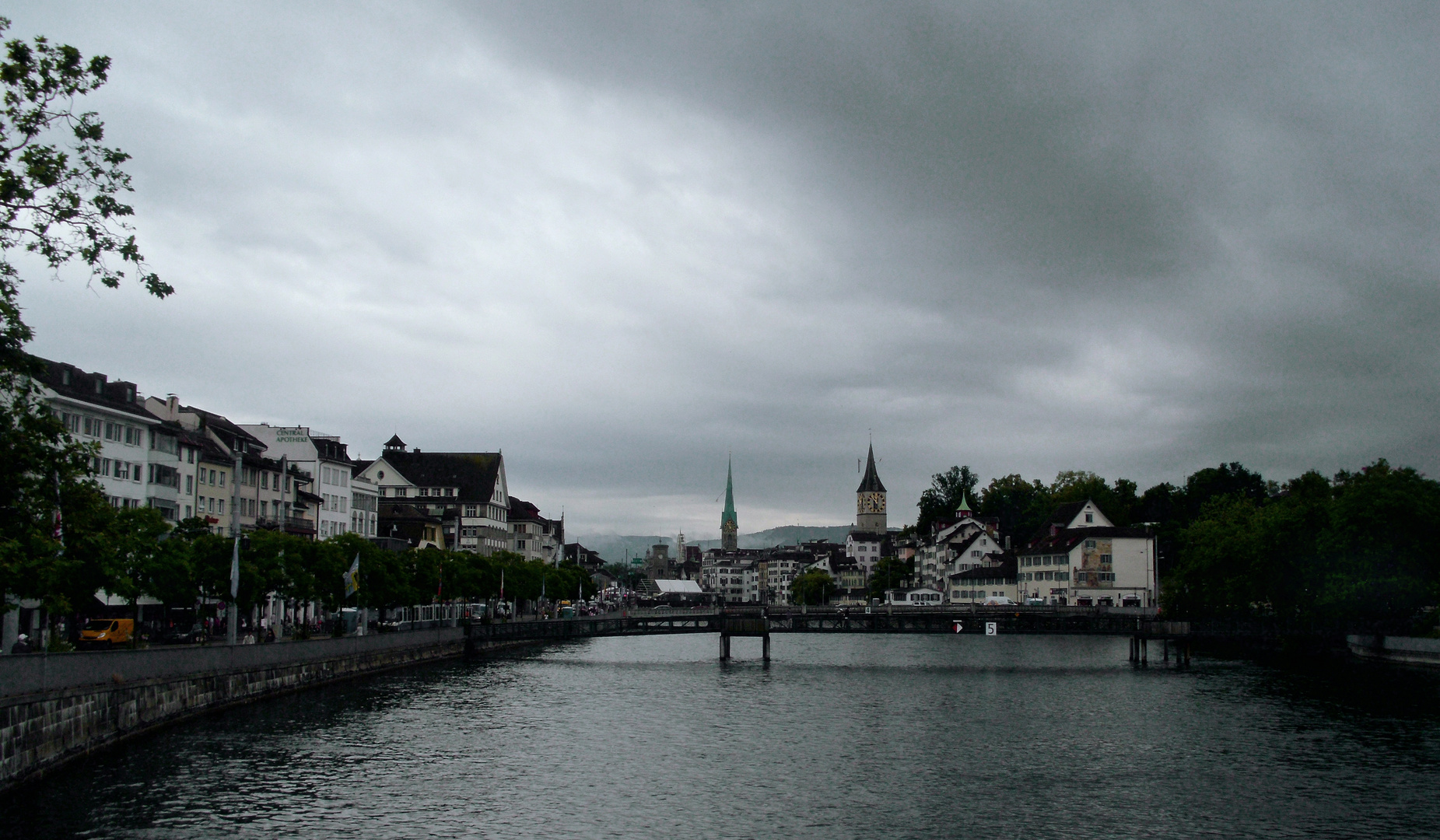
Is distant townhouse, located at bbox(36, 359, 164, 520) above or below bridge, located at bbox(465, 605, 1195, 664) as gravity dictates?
above

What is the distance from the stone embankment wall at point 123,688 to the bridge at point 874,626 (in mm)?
39466

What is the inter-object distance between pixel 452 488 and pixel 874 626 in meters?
72.9

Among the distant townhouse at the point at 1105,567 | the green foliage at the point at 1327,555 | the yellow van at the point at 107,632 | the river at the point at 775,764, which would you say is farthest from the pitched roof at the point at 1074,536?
the yellow van at the point at 107,632

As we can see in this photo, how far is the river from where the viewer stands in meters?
34.3

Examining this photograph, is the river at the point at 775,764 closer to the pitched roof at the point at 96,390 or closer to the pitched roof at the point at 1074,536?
the pitched roof at the point at 96,390

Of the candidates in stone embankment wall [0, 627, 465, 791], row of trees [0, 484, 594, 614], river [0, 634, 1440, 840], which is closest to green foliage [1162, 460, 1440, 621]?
river [0, 634, 1440, 840]

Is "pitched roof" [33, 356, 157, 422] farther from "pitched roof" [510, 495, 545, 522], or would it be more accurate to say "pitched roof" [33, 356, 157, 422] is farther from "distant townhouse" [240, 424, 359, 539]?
"pitched roof" [510, 495, 545, 522]

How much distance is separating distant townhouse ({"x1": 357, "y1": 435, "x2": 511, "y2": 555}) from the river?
8494cm

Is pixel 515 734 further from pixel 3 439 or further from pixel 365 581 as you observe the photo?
pixel 365 581

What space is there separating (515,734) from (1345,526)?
67034 millimetres

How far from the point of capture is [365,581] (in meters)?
88.1

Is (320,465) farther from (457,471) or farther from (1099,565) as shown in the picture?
(1099,565)

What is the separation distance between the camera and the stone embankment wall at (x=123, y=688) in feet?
111

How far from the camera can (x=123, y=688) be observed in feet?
140
